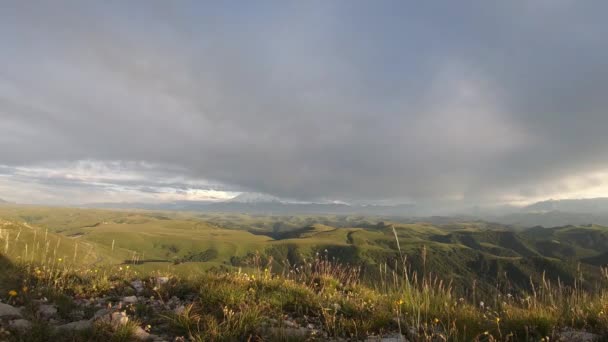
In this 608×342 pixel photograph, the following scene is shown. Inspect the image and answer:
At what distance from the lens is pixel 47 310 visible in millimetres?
6320

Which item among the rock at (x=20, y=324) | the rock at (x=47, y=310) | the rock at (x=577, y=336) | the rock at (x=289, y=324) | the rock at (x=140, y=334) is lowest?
the rock at (x=47, y=310)

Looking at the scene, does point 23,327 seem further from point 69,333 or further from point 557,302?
point 557,302

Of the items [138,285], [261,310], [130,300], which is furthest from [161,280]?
[261,310]

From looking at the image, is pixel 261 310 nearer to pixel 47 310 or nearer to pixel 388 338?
pixel 388 338

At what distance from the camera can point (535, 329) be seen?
18.4 ft

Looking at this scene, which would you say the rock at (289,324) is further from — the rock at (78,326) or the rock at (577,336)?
the rock at (577,336)

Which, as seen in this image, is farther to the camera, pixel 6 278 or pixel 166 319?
pixel 6 278

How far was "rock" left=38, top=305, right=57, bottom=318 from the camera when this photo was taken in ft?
20.2

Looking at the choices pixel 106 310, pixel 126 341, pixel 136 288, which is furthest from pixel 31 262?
pixel 126 341

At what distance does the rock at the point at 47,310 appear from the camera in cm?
615

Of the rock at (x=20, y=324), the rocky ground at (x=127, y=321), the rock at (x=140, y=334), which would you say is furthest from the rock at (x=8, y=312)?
the rock at (x=140, y=334)

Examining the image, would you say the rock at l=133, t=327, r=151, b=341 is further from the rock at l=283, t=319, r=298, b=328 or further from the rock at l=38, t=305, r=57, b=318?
the rock at l=38, t=305, r=57, b=318

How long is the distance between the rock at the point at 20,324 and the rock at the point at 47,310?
32.4 inches

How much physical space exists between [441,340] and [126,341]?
5.01m
